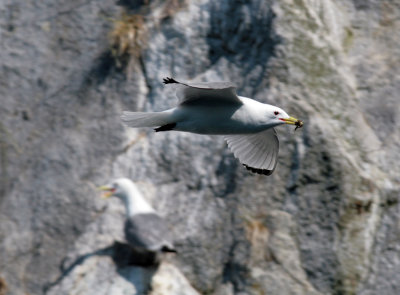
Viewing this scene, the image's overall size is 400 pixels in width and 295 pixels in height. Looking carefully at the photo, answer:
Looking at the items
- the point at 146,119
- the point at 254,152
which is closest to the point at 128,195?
the point at 254,152

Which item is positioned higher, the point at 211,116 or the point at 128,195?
the point at 211,116

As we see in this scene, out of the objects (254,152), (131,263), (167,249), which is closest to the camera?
(254,152)

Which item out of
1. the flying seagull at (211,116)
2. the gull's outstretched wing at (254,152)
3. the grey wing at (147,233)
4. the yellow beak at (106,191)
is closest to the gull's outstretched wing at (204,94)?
the flying seagull at (211,116)

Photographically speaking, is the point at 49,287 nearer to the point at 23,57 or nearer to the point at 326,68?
the point at 23,57

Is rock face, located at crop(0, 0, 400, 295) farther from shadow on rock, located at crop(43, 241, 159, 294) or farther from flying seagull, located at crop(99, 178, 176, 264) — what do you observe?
flying seagull, located at crop(99, 178, 176, 264)

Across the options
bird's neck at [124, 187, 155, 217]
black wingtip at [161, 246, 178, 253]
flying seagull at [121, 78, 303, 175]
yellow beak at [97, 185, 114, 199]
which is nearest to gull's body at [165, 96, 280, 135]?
flying seagull at [121, 78, 303, 175]

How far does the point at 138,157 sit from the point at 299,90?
155 centimetres

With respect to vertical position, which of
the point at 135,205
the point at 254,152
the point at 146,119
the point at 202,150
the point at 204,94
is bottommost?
the point at 135,205

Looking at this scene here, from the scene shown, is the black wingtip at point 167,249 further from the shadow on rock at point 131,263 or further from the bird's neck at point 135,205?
the bird's neck at point 135,205

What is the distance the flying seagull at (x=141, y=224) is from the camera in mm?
5754

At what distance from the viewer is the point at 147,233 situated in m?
5.80

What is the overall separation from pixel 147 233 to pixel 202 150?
914mm

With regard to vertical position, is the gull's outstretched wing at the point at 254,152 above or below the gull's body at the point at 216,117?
below

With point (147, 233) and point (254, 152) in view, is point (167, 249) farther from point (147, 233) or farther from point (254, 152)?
point (254, 152)
